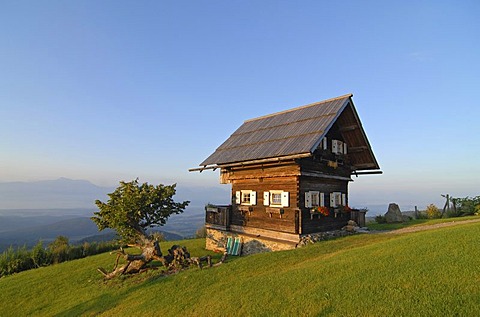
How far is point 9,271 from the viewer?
57.9 ft

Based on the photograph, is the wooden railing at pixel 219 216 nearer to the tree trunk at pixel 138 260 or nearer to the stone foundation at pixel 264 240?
the stone foundation at pixel 264 240

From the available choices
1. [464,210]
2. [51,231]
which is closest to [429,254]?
[464,210]

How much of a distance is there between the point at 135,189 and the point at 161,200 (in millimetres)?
1231

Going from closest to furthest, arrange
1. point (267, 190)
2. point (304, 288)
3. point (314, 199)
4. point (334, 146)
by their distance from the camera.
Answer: point (304, 288)
point (314, 199)
point (267, 190)
point (334, 146)

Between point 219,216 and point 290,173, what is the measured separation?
6.16 m

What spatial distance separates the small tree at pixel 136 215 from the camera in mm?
12008

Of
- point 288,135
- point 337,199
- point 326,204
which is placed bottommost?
point 326,204

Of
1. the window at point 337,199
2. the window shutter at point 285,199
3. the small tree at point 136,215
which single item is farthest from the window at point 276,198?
the small tree at point 136,215

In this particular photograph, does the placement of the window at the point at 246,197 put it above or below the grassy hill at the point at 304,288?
above

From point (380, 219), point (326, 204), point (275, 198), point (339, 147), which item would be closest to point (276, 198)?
point (275, 198)

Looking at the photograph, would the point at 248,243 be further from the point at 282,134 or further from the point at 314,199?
the point at 282,134

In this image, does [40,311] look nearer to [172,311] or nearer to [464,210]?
[172,311]

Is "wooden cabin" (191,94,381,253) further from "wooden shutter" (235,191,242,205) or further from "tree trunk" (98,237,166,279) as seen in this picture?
"tree trunk" (98,237,166,279)

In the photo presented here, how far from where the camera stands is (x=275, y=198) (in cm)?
1588
